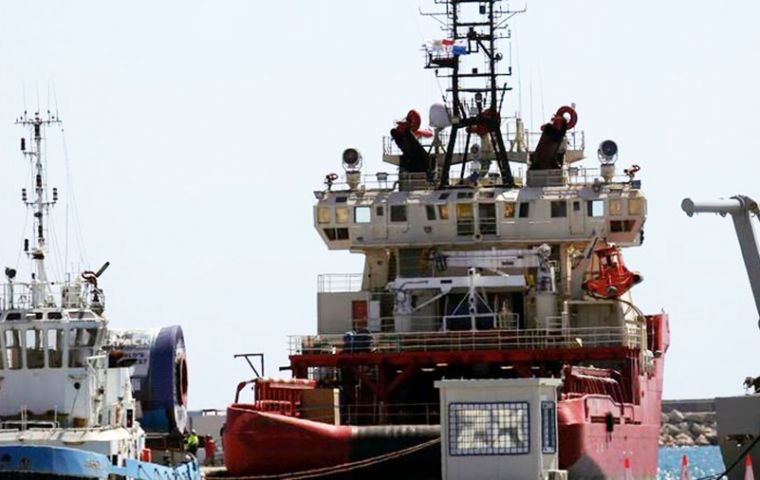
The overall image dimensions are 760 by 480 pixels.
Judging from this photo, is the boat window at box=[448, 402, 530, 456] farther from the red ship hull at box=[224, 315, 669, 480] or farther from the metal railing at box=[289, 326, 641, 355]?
the metal railing at box=[289, 326, 641, 355]

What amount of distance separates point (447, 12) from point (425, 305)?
31.1 feet

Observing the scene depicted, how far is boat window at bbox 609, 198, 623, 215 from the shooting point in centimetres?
6444

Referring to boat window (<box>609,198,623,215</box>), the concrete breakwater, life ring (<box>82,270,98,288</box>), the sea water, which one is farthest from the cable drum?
the concrete breakwater

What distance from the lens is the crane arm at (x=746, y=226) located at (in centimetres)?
6084

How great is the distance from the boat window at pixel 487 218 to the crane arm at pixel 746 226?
6170 mm

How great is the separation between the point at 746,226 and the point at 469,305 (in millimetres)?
6925

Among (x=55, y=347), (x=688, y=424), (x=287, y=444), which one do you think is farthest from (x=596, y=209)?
(x=688, y=424)

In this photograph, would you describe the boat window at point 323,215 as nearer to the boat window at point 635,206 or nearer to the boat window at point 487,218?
the boat window at point 487,218

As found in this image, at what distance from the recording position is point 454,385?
5144 centimetres

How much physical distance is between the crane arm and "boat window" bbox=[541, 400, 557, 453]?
951cm

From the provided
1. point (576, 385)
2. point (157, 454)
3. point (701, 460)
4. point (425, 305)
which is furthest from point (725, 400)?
point (701, 460)

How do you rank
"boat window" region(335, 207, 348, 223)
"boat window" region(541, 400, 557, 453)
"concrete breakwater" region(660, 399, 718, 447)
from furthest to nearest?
"concrete breakwater" region(660, 399, 718, 447) < "boat window" region(335, 207, 348, 223) < "boat window" region(541, 400, 557, 453)

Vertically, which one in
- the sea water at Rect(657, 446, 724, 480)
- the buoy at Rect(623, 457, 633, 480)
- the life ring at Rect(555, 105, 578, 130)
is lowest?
the sea water at Rect(657, 446, 724, 480)

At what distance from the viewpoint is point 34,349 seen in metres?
49.5
